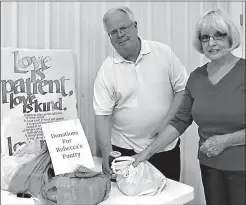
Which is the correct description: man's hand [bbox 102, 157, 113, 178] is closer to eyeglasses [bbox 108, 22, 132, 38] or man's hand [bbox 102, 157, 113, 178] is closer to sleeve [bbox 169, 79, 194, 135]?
sleeve [bbox 169, 79, 194, 135]

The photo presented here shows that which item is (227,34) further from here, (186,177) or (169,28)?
(186,177)

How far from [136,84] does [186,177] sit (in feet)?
1.15

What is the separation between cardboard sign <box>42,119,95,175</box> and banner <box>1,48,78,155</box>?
156 mm

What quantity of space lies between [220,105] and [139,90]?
434 millimetres

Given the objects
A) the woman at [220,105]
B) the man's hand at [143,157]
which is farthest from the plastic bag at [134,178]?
the woman at [220,105]

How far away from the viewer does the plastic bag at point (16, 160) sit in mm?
1075

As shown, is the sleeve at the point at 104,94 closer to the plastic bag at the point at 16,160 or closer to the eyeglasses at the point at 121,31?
the eyeglasses at the point at 121,31

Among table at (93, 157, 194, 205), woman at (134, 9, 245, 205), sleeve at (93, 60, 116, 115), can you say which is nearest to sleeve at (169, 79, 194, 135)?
woman at (134, 9, 245, 205)

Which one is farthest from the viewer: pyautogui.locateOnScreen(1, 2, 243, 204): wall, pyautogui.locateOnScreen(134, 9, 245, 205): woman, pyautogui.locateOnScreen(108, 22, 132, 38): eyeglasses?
pyautogui.locateOnScreen(108, 22, 132, 38): eyeglasses

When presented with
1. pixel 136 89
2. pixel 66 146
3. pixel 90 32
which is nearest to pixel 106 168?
pixel 66 146

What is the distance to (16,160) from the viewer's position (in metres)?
1.12

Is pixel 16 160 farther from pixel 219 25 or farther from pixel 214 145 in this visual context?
pixel 219 25

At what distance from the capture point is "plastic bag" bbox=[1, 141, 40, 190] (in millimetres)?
1075

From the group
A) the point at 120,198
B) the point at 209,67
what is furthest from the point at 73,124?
the point at 209,67
